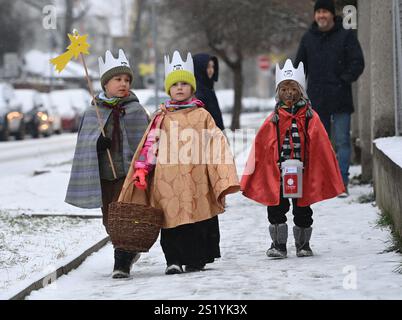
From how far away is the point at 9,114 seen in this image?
121ft

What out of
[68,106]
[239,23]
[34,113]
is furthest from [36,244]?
[68,106]

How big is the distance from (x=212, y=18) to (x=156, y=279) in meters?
27.1

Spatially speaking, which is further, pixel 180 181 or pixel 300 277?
pixel 180 181

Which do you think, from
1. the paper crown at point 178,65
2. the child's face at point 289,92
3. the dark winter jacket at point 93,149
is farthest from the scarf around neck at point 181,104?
the child's face at point 289,92

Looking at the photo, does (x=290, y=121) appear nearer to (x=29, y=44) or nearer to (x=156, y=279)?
(x=156, y=279)

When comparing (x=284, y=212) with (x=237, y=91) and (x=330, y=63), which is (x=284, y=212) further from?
(x=237, y=91)

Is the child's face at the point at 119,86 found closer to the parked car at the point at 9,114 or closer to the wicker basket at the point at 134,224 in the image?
the wicker basket at the point at 134,224

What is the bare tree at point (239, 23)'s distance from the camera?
30.9 metres

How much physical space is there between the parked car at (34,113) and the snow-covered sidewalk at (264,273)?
96.3 feet

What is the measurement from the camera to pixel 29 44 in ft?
274

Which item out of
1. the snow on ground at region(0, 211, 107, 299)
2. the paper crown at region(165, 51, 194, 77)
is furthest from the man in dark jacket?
the paper crown at region(165, 51, 194, 77)

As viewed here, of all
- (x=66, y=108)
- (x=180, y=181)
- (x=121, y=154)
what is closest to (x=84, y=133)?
(x=121, y=154)

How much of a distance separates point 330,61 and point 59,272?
536 cm
